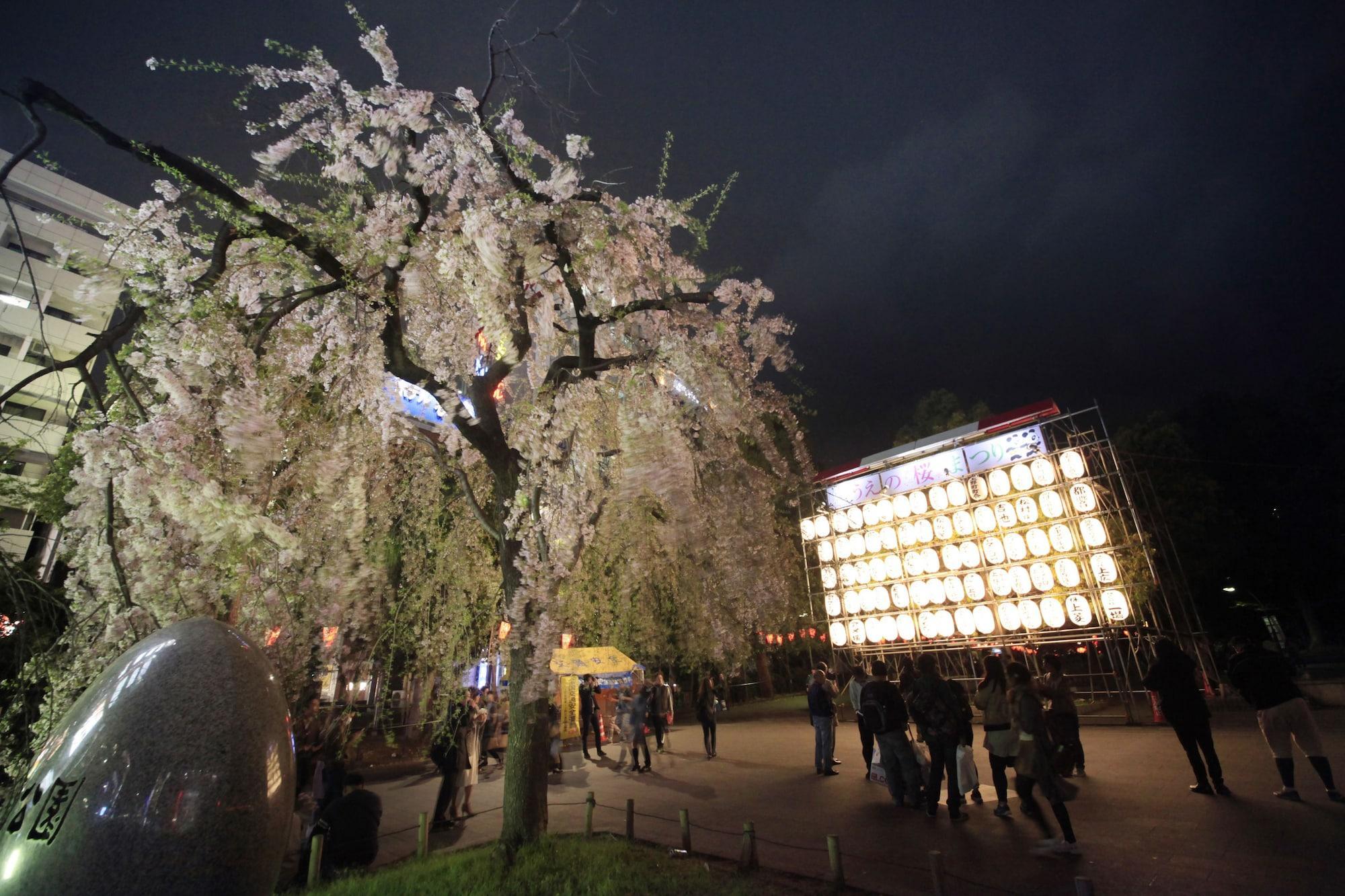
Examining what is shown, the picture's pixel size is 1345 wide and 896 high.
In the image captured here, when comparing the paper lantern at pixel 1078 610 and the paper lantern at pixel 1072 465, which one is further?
the paper lantern at pixel 1072 465

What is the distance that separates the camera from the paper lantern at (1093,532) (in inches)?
535

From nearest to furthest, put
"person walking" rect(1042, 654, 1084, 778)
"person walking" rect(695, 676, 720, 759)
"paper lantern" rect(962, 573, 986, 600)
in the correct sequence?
"person walking" rect(1042, 654, 1084, 778) < "person walking" rect(695, 676, 720, 759) < "paper lantern" rect(962, 573, 986, 600)

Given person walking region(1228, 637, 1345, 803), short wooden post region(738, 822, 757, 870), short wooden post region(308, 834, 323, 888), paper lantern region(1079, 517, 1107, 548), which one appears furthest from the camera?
paper lantern region(1079, 517, 1107, 548)

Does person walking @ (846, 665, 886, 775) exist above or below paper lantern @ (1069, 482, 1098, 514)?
below

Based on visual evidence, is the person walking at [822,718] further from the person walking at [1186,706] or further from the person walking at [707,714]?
the person walking at [1186,706]

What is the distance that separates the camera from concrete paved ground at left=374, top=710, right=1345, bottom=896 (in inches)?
190

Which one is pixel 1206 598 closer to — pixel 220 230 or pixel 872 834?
pixel 872 834

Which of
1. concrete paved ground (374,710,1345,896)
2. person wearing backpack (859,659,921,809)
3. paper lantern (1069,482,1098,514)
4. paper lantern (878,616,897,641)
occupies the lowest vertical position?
concrete paved ground (374,710,1345,896)

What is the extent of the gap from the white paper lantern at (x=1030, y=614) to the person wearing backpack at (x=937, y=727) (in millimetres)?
9302

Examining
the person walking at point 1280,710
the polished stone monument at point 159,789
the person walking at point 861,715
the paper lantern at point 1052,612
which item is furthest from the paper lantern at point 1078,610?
the polished stone monument at point 159,789

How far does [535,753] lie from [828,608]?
46.5 feet

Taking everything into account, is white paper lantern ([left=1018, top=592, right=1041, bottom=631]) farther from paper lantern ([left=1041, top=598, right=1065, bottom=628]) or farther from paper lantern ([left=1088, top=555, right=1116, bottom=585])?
paper lantern ([left=1088, top=555, right=1116, bottom=585])

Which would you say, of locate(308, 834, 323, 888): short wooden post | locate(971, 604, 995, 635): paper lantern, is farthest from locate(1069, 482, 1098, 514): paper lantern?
locate(308, 834, 323, 888): short wooden post

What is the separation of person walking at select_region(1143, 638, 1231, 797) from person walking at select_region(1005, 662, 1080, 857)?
1731 mm
